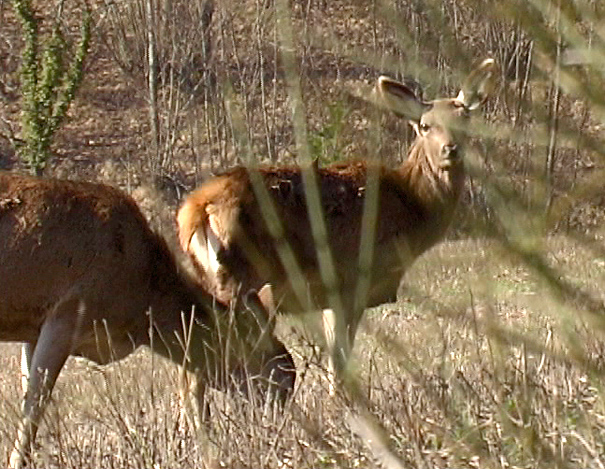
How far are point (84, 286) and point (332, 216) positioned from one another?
2913mm

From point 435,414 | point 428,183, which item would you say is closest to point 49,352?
point 435,414

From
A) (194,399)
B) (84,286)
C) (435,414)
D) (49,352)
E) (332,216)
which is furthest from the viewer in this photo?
(332,216)

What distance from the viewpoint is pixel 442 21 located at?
319cm

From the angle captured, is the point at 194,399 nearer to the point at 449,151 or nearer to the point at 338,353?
the point at 338,353

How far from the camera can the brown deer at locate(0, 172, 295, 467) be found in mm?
7711

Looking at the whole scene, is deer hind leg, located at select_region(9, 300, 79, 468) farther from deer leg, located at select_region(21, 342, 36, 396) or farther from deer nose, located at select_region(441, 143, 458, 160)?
deer nose, located at select_region(441, 143, 458, 160)

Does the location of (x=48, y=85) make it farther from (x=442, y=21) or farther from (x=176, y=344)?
(x=442, y=21)

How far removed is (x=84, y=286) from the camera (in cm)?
794

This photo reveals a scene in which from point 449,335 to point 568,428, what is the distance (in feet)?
2.56

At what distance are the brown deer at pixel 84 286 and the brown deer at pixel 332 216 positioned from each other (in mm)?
580

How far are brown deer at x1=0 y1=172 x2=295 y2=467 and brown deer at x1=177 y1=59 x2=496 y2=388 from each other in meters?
0.58

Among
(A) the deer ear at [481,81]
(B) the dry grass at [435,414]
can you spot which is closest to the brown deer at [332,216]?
(B) the dry grass at [435,414]

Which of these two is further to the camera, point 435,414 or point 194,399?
point 194,399

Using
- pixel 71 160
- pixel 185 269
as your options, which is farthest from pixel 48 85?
pixel 185 269
